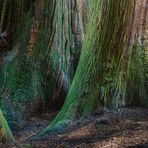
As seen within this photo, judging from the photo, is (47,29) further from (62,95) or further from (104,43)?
(104,43)

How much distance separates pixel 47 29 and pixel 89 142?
13.6ft

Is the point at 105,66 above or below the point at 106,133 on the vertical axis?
above

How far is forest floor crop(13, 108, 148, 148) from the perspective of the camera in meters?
4.50

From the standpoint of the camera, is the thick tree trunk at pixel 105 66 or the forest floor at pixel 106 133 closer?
the forest floor at pixel 106 133

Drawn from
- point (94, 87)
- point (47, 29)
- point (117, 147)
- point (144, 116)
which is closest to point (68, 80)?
point (47, 29)

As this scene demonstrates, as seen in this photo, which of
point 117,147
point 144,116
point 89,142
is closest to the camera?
point 117,147

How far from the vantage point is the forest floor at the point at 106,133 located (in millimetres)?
4500

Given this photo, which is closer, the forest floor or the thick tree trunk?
the forest floor

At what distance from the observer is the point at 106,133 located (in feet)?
16.4

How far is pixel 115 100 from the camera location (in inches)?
219

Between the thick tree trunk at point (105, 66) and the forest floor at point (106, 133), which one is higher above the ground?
the thick tree trunk at point (105, 66)

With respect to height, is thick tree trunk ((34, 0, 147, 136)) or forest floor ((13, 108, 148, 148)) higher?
thick tree trunk ((34, 0, 147, 136))

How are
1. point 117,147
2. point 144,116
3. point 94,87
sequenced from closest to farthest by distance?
point 117,147 < point 144,116 < point 94,87

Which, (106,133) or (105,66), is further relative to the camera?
(105,66)
